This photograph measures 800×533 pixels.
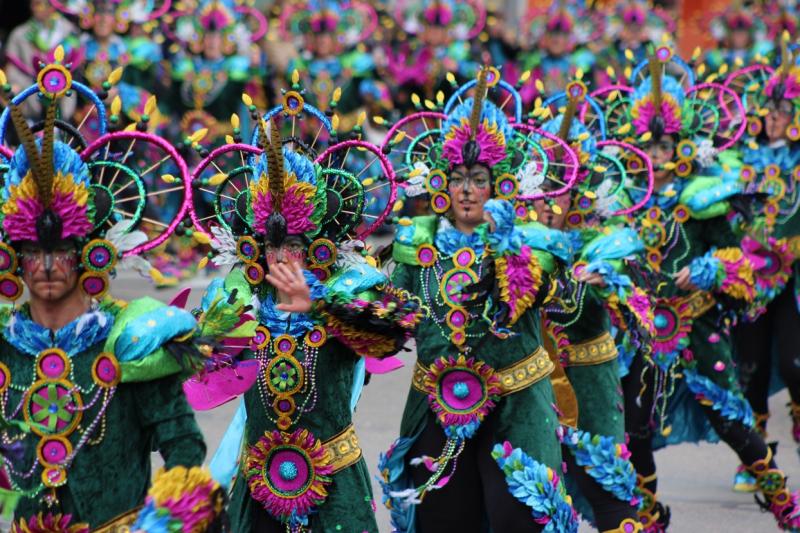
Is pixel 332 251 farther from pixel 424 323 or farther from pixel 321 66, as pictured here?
pixel 321 66

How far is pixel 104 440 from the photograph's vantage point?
448cm

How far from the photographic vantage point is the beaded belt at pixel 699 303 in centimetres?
789

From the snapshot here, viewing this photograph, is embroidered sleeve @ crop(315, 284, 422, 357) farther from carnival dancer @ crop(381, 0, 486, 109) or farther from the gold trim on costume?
carnival dancer @ crop(381, 0, 486, 109)

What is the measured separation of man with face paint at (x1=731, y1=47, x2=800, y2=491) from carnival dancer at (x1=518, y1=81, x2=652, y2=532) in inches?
54.8

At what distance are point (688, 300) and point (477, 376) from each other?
7.03 ft

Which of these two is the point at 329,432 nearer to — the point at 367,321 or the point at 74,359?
the point at 367,321

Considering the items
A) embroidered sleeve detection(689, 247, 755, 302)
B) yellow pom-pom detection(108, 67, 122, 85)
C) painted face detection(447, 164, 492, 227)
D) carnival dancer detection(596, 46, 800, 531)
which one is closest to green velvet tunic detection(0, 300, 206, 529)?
yellow pom-pom detection(108, 67, 122, 85)

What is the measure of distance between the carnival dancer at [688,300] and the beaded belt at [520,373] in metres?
1.61

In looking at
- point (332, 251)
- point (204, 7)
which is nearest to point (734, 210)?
point (332, 251)

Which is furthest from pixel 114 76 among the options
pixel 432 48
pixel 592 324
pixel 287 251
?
pixel 432 48

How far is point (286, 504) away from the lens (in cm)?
541

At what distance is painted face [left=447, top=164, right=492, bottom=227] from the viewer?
6.32m

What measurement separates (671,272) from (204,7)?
8.37 metres

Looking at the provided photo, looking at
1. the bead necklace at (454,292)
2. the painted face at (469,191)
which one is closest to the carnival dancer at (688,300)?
the painted face at (469,191)
